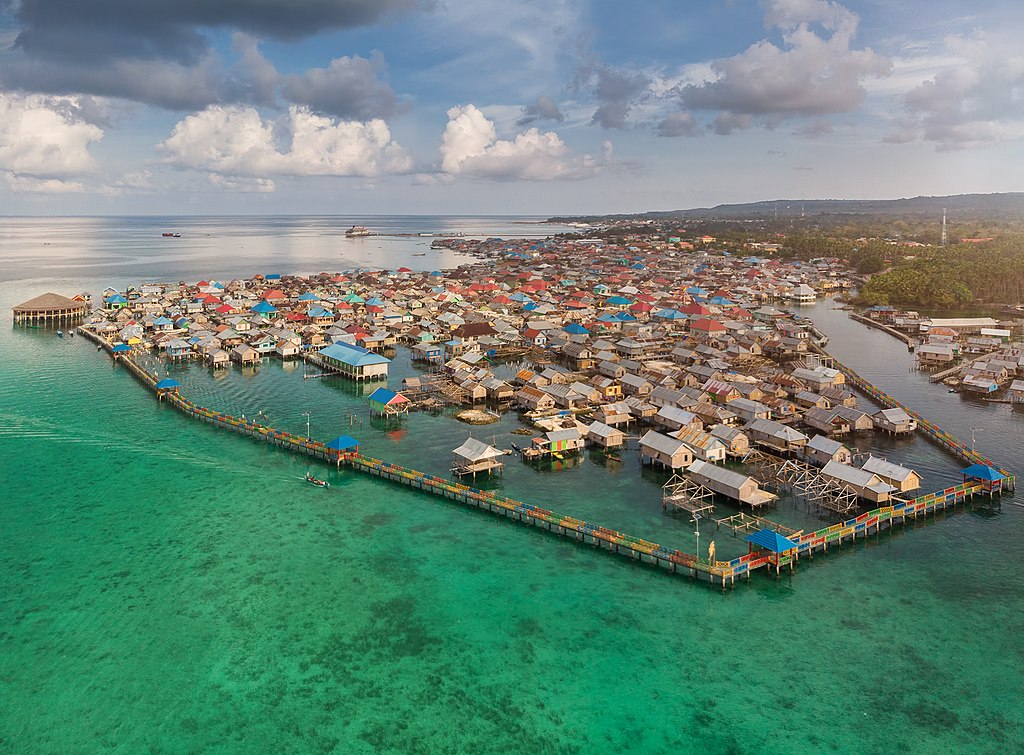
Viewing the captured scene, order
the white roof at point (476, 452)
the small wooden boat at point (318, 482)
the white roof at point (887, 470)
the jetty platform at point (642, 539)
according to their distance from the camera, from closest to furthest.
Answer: the jetty platform at point (642, 539) → the white roof at point (887, 470) → the small wooden boat at point (318, 482) → the white roof at point (476, 452)

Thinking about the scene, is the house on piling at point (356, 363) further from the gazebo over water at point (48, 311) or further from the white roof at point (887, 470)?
the gazebo over water at point (48, 311)

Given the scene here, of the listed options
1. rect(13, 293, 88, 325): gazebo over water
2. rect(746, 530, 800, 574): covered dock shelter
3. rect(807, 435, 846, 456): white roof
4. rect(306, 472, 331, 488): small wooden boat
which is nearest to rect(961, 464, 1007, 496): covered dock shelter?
rect(807, 435, 846, 456): white roof

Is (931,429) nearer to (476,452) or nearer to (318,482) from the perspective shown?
(476,452)

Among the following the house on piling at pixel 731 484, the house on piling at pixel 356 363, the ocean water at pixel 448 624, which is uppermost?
the house on piling at pixel 356 363

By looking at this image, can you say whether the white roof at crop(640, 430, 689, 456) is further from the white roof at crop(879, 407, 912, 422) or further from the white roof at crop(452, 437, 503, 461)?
the white roof at crop(879, 407, 912, 422)

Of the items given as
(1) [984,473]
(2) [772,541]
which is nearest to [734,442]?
(2) [772,541]

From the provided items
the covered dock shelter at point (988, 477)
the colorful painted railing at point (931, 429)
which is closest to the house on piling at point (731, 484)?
the covered dock shelter at point (988, 477)

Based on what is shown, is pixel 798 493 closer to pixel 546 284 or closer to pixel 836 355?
pixel 836 355
